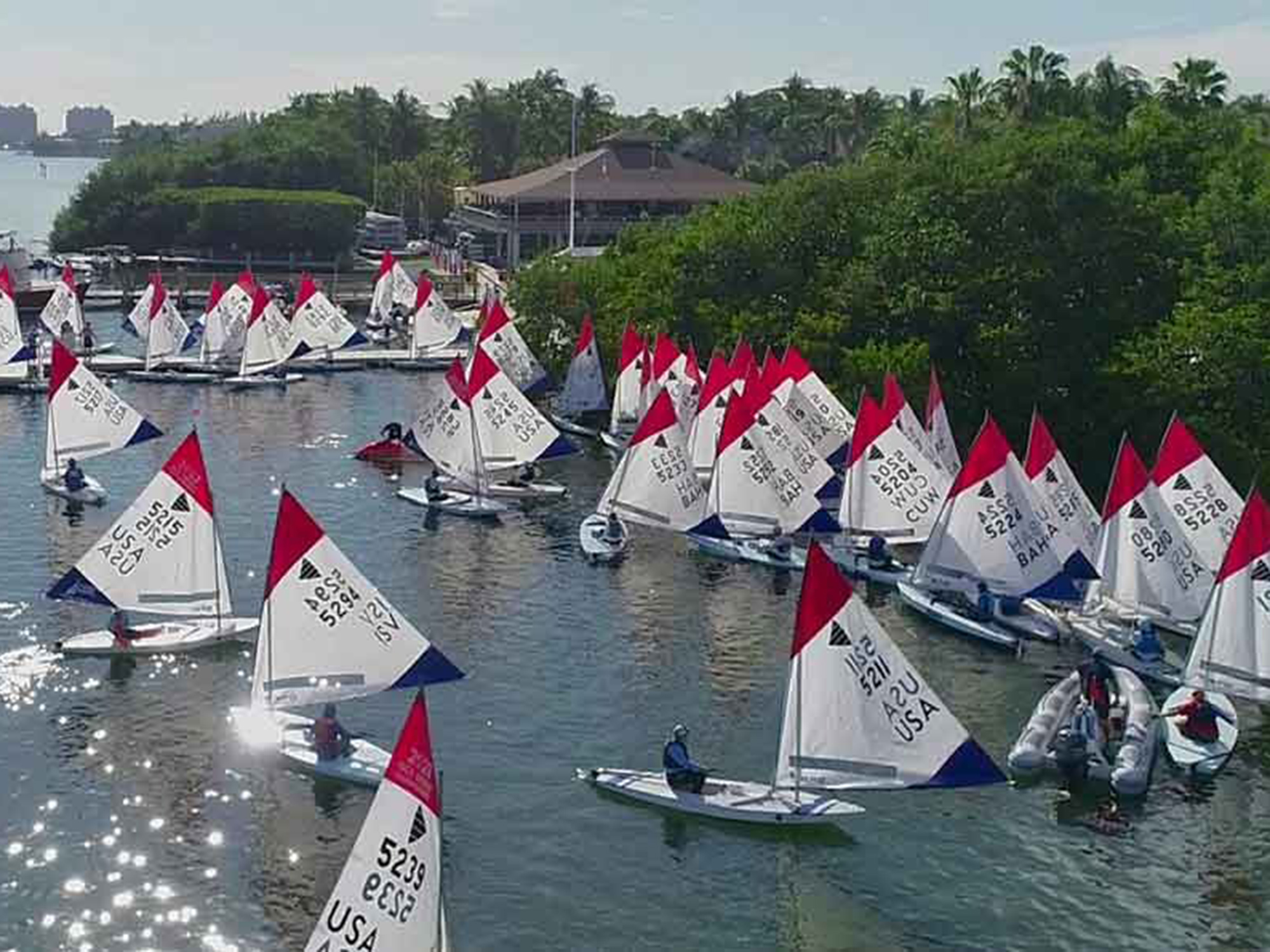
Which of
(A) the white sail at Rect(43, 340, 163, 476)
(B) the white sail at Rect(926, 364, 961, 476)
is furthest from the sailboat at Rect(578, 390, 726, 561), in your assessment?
(A) the white sail at Rect(43, 340, 163, 476)

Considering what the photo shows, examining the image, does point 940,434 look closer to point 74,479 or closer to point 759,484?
point 759,484

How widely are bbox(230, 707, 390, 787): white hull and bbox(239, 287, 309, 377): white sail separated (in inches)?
2319

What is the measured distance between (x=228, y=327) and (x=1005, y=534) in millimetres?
65913

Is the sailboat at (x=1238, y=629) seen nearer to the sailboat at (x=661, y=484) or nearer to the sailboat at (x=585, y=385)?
the sailboat at (x=661, y=484)

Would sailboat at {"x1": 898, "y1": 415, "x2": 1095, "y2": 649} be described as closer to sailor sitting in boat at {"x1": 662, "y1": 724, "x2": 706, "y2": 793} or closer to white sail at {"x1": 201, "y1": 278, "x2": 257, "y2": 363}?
sailor sitting in boat at {"x1": 662, "y1": 724, "x2": 706, "y2": 793}

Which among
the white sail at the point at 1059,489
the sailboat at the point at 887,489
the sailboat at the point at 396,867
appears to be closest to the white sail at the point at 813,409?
the sailboat at the point at 887,489

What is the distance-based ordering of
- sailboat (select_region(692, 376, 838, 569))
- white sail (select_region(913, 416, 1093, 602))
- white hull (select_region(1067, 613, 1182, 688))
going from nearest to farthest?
white hull (select_region(1067, 613, 1182, 688)), white sail (select_region(913, 416, 1093, 602)), sailboat (select_region(692, 376, 838, 569))

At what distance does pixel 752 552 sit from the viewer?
2406 inches

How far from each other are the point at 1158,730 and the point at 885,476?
1718cm

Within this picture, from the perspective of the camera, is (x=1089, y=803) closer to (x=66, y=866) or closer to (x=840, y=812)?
(x=840, y=812)

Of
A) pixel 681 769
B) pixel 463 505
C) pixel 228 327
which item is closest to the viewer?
pixel 681 769

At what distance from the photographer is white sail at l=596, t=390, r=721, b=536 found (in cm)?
6053

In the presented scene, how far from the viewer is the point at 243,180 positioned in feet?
598

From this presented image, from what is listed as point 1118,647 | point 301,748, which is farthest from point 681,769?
point 1118,647
